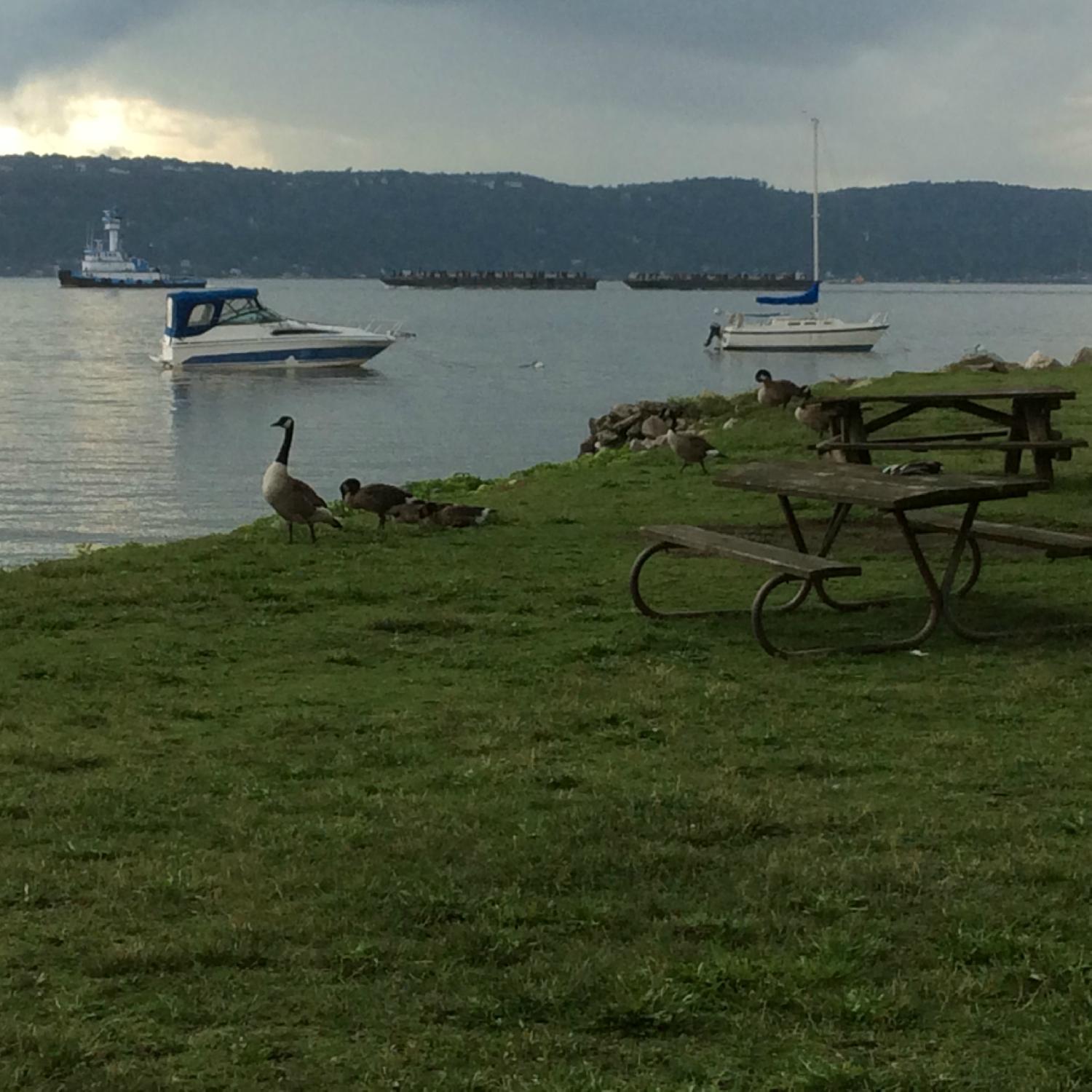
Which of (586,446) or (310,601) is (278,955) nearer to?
(310,601)

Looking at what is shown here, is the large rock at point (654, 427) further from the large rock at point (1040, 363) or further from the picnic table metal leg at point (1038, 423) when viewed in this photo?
the picnic table metal leg at point (1038, 423)

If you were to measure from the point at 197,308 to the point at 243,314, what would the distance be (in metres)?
2.34

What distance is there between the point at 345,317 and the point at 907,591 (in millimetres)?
107004

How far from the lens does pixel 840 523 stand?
367 inches

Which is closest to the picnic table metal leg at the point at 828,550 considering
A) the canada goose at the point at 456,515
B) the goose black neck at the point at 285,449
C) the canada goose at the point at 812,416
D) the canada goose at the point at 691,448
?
the canada goose at the point at 456,515

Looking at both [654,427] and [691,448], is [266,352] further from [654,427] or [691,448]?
[691,448]

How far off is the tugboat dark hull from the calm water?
7423cm

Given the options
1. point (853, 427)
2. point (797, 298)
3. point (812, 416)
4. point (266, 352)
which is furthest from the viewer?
point (797, 298)

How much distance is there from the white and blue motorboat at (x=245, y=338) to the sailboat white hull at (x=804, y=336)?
1889 cm

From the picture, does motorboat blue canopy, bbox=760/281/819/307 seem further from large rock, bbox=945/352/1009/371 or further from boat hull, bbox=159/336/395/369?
large rock, bbox=945/352/1009/371

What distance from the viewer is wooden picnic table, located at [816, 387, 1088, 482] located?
44.1ft

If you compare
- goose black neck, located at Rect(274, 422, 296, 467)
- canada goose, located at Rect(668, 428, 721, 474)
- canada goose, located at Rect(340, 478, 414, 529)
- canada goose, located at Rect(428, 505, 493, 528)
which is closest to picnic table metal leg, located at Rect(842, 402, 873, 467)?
canada goose, located at Rect(668, 428, 721, 474)

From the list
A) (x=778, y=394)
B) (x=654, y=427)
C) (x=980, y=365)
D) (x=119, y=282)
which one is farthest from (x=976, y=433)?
(x=119, y=282)

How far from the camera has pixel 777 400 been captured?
22359mm
